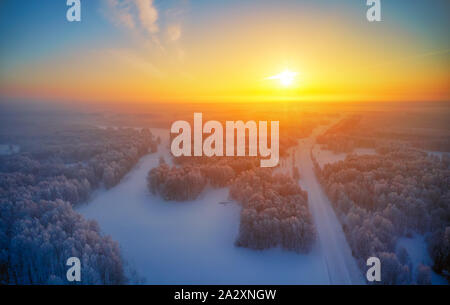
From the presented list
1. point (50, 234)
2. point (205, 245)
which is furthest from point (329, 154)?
point (50, 234)

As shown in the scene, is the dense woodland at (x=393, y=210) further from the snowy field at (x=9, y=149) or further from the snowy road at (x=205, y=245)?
the snowy field at (x=9, y=149)

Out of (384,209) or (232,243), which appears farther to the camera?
(384,209)

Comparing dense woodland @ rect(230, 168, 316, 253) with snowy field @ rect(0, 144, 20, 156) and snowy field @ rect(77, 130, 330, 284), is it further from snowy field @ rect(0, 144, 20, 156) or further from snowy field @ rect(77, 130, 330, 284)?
snowy field @ rect(0, 144, 20, 156)

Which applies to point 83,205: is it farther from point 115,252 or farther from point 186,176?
point 115,252
